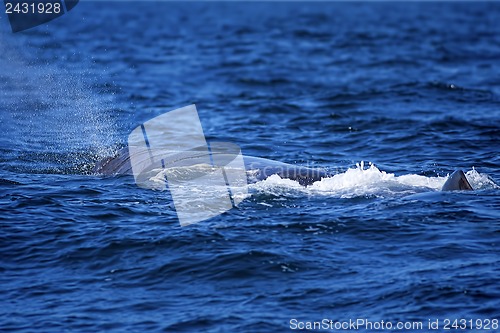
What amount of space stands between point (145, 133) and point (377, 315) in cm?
965

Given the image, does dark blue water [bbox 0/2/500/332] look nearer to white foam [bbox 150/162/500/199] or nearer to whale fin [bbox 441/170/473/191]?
white foam [bbox 150/162/500/199]

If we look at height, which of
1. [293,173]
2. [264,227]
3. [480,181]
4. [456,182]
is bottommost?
[480,181]

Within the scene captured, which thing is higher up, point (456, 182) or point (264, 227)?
point (456, 182)

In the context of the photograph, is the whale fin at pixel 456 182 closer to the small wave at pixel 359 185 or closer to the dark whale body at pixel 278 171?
the small wave at pixel 359 185

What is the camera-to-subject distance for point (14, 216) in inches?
400

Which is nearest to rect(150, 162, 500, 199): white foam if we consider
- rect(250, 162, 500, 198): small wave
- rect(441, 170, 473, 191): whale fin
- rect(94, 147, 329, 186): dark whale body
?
rect(250, 162, 500, 198): small wave

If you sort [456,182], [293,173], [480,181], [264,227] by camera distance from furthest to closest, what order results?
[480,181] < [293,173] < [456,182] < [264,227]

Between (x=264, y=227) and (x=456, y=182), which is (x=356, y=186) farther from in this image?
(x=264, y=227)

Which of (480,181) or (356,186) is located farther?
(480,181)

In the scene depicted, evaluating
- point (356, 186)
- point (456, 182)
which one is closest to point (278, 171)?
point (356, 186)

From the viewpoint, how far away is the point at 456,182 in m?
10.3

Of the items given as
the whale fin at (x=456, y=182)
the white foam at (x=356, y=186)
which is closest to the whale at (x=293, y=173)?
the whale fin at (x=456, y=182)

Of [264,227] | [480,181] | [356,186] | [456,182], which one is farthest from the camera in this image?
[480,181]

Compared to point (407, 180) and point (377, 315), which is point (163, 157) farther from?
point (377, 315)
